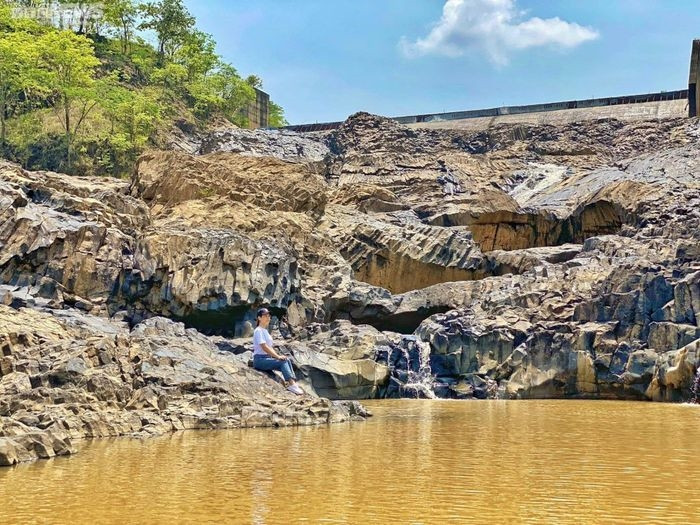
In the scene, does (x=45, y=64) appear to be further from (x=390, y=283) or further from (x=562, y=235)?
(x=562, y=235)

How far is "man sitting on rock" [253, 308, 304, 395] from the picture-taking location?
1598 cm

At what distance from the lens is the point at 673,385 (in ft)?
68.2

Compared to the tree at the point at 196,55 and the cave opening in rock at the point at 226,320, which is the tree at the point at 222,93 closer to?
the tree at the point at 196,55

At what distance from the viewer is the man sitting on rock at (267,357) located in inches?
629

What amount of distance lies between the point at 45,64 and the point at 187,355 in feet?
102

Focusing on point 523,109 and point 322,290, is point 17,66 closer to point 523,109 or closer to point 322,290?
point 322,290

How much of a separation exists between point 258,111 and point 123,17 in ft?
43.9

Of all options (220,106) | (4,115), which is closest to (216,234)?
(4,115)

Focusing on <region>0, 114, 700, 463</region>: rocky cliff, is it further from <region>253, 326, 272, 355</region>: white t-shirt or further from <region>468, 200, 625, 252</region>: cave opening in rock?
<region>253, 326, 272, 355</region>: white t-shirt

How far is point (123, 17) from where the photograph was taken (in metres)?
57.2

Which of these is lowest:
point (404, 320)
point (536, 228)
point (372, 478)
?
point (372, 478)

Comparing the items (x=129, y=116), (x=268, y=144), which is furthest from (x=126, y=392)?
(x=268, y=144)

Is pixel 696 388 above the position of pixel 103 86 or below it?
below

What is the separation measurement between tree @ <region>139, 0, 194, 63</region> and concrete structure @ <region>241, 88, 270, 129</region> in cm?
807
